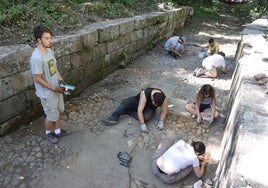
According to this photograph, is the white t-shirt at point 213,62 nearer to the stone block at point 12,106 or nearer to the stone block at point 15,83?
the stone block at point 15,83

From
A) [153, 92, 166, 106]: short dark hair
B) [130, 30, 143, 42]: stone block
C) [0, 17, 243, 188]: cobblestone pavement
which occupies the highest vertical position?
[130, 30, 143, 42]: stone block

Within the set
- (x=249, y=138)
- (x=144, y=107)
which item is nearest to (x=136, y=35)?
(x=144, y=107)

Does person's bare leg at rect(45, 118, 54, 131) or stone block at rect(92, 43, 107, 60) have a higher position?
stone block at rect(92, 43, 107, 60)

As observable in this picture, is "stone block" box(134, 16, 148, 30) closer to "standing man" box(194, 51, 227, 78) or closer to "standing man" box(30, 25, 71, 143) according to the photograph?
"standing man" box(194, 51, 227, 78)

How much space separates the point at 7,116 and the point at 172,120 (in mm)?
2583

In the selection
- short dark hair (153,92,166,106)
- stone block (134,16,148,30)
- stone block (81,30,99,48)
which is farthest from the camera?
stone block (134,16,148,30)

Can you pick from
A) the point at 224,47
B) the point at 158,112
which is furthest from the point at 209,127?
the point at 224,47

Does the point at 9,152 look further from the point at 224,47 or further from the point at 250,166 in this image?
the point at 224,47

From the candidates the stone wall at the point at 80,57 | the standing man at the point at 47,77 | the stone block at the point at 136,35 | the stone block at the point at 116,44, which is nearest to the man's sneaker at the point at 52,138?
the standing man at the point at 47,77

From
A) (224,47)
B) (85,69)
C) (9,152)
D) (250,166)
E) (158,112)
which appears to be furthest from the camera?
(224,47)

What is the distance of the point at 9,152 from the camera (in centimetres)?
379

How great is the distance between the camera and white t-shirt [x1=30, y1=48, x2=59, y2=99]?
3516 mm

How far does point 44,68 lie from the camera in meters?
3.62

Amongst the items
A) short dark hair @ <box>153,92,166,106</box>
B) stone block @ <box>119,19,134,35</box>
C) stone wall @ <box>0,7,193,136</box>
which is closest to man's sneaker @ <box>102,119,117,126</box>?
short dark hair @ <box>153,92,166,106</box>
